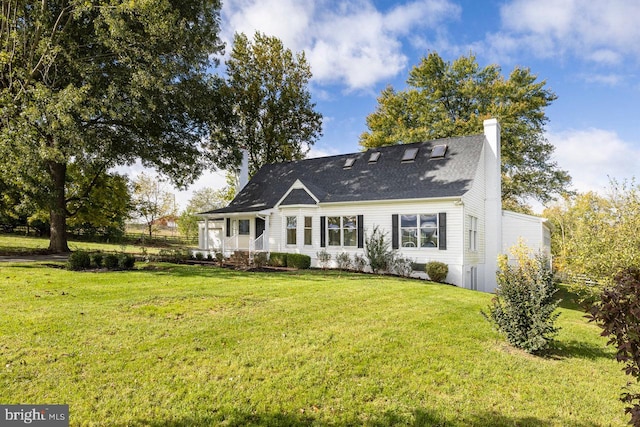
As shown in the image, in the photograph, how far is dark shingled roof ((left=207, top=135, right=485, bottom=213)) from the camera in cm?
1678

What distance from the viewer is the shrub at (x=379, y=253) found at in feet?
51.4

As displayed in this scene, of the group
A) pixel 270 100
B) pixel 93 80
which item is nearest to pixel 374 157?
pixel 270 100

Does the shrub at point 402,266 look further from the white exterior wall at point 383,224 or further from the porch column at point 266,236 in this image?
the porch column at point 266,236

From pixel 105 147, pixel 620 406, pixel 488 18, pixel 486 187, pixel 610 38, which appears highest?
pixel 488 18

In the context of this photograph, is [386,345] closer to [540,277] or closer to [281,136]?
[540,277]

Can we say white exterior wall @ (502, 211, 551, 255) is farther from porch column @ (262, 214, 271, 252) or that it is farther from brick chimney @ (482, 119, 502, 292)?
porch column @ (262, 214, 271, 252)

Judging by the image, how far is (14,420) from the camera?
3480 mm

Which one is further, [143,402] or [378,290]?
[378,290]

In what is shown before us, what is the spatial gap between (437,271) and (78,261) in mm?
13628

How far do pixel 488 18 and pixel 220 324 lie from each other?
15.2 meters

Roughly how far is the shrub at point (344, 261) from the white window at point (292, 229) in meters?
3.01

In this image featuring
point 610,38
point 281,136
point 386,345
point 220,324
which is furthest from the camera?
point 281,136

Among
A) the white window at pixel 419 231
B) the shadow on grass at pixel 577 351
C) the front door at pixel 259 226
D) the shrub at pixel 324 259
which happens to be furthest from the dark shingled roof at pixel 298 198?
the shadow on grass at pixel 577 351

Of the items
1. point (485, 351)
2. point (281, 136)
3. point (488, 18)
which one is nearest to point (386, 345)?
point (485, 351)
